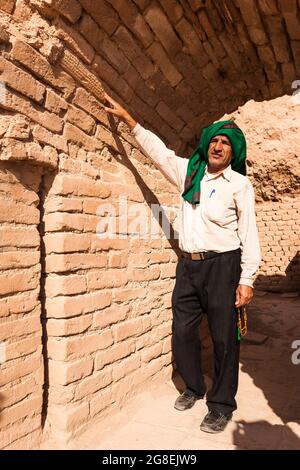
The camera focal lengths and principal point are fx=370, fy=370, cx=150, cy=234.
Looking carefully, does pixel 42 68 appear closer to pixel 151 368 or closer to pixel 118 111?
pixel 118 111

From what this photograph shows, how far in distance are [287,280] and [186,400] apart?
331 inches

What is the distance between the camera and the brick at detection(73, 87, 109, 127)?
2396mm

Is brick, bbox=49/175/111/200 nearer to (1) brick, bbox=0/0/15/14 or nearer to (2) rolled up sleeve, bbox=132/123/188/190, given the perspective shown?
(2) rolled up sleeve, bbox=132/123/188/190

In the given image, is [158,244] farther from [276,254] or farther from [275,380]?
[276,254]

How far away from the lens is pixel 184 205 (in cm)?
283

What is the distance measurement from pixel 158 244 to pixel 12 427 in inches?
72.1

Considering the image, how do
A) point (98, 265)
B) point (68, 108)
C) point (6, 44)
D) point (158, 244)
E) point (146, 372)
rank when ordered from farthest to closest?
point (158, 244)
point (146, 372)
point (98, 265)
point (68, 108)
point (6, 44)

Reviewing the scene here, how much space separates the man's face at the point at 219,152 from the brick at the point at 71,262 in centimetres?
107

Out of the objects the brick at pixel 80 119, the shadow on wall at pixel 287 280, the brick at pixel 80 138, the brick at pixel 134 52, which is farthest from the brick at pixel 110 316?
the shadow on wall at pixel 287 280

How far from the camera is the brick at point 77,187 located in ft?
7.37

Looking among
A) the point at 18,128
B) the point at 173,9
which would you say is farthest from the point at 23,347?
the point at 173,9

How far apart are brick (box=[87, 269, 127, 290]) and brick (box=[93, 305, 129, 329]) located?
167mm

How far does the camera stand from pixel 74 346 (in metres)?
2.27
